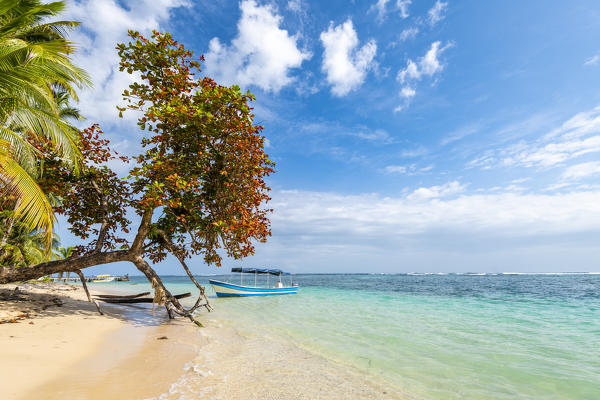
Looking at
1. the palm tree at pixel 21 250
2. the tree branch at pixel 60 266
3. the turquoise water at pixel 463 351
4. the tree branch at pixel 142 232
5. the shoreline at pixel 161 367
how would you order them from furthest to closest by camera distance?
1. the palm tree at pixel 21 250
2. the tree branch at pixel 142 232
3. the tree branch at pixel 60 266
4. the turquoise water at pixel 463 351
5. the shoreline at pixel 161 367

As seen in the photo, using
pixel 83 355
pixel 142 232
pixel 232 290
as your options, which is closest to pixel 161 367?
pixel 83 355

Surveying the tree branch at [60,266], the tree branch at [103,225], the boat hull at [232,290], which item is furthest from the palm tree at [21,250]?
the tree branch at [103,225]

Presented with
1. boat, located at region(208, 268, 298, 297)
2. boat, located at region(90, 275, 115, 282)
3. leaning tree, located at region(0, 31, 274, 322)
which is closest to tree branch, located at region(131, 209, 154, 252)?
leaning tree, located at region(0, 31, 274, 322)

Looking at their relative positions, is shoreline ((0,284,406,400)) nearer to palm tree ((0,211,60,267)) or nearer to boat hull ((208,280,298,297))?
boat hull ((208,280,298,297))

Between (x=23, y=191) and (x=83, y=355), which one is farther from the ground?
(x=23, y=191)

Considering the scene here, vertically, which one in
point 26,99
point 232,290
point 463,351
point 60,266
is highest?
point 26,99

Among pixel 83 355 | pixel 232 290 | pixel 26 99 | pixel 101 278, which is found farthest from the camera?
pixel 101 278

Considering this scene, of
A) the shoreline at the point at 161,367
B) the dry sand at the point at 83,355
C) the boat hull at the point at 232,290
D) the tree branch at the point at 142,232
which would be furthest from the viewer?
the boat hull at the point at 232,290

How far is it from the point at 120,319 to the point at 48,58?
9.30m

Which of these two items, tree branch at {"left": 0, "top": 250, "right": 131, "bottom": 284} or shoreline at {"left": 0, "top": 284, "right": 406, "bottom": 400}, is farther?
tree branch at {"left": 0, "top": 250, "right": 131, "bottom": 284}

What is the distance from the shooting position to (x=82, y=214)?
40.4 ft

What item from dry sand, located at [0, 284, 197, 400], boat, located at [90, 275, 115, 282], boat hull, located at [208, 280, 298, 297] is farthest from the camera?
boat, located at [90, 275, 115, 282]

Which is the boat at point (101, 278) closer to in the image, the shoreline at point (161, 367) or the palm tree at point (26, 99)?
the shoreline at point (161, 367)

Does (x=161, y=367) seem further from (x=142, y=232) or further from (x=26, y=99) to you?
(x=26, y=99)
